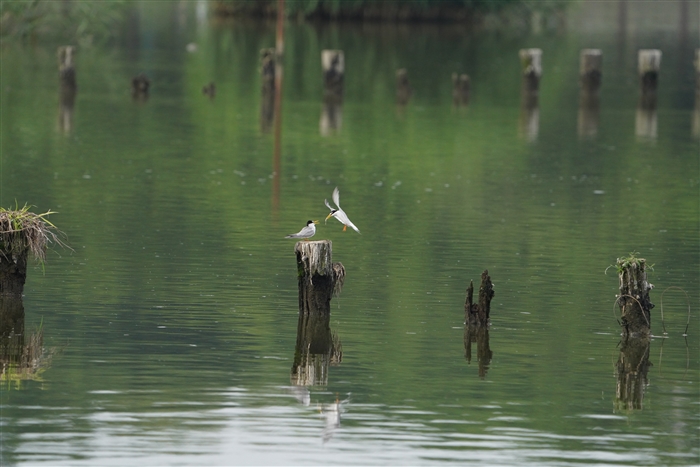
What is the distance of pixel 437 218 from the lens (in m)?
26.4

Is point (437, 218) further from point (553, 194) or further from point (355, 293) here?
point (355, 293)

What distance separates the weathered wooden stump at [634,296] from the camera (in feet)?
55.1

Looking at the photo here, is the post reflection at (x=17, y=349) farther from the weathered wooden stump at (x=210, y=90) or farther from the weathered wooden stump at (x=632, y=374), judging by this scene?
the weathered wooden stump at (x=210, y=90)

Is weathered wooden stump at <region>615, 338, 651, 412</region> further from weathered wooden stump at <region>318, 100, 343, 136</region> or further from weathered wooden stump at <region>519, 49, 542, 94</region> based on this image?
weathered wooden stump at <region>519, 49, 542, 94</region>

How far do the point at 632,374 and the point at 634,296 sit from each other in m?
1.36

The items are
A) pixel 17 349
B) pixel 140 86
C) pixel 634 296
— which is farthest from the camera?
pixel 140 86

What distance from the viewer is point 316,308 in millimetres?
17734

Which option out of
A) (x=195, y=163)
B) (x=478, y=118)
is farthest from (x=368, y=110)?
(x=195, y=163)

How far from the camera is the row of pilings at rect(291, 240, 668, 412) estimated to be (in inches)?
623

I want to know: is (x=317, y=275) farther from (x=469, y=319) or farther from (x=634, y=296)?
(x=634, y=296)

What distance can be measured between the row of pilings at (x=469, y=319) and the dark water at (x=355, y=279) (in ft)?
0.44

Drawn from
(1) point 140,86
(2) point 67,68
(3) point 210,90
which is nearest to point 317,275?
(2) point 67,68

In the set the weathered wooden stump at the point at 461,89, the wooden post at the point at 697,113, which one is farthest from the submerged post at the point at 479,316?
the weathered wooden stump at the point at 461,89

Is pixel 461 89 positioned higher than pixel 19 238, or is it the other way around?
pixel 461 89
